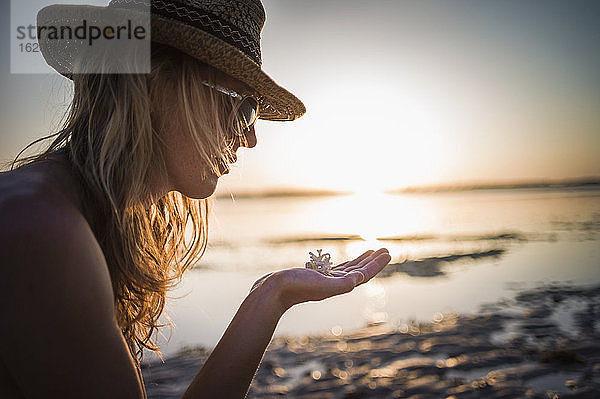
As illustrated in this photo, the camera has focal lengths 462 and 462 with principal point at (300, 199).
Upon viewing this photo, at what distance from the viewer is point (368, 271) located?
264cm

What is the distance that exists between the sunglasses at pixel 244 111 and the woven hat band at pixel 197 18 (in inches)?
7.5

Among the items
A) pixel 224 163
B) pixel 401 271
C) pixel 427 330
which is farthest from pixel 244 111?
pixel 401 271

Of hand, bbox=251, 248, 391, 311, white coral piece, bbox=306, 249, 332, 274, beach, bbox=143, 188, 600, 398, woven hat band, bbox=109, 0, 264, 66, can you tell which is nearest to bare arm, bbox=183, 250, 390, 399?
hand, bbox=251, 248, 391, 311

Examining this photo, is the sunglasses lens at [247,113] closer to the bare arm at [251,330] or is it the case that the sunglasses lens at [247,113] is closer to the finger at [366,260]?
the bare arm at [251,330]

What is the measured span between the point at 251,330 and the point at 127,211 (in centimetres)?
73

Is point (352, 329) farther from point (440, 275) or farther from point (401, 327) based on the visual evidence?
point (440, 275)

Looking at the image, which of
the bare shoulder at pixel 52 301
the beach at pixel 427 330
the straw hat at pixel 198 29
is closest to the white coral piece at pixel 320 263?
the straw hat at pixel 198 29

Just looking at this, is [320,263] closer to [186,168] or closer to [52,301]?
Answer: [186,168]

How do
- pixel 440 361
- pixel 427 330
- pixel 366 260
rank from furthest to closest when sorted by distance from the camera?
1. pixel 427 330
2. pixel 440 361
3. pixel 366 260

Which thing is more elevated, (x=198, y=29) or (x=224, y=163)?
(x=198, y=29)

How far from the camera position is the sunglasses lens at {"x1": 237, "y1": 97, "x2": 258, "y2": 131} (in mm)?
2123

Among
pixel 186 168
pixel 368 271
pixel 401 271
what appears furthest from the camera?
pixel 401 271

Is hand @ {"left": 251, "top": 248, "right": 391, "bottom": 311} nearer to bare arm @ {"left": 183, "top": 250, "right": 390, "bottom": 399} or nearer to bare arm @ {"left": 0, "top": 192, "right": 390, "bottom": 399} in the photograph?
bare arm @ {"left": 183, "top": 250, "right": 390, "bottom": 399}

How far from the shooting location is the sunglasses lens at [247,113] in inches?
83.6
